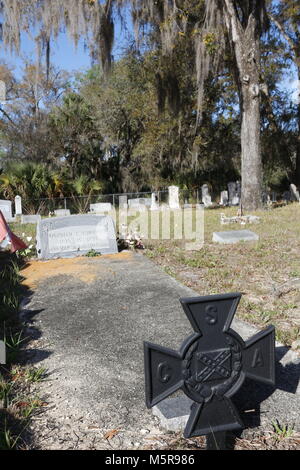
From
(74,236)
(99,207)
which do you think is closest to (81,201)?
(99,207)

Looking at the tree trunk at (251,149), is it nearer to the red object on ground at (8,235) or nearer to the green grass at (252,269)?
the green grass at (252,269)

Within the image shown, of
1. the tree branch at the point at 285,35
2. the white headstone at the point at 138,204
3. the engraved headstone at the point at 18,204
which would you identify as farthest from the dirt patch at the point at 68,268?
the tree branch at the point at 285,35

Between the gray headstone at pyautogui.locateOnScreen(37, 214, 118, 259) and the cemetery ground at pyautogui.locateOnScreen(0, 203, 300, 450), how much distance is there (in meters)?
0.36

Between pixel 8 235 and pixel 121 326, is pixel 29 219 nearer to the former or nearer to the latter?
pixel 8 235

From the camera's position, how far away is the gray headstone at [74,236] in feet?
23.6

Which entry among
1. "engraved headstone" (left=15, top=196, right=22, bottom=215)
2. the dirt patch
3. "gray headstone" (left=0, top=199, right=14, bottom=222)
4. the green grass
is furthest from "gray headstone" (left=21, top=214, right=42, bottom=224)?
the dirt patch

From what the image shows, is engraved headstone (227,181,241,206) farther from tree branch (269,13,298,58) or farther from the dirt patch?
the dirt patch

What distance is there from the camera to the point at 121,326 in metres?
3.77

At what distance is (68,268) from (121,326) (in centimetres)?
266

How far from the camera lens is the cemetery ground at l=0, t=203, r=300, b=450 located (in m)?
2.24

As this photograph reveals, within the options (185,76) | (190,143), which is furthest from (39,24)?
(190,143)

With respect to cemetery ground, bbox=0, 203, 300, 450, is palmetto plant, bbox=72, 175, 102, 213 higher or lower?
higher

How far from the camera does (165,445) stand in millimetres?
2133
